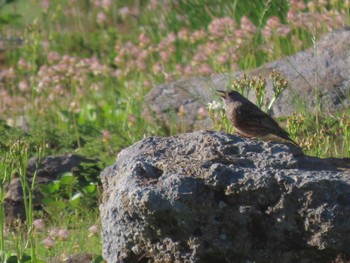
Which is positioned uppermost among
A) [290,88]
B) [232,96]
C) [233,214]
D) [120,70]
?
[120,70]

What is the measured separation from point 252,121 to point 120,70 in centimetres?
457

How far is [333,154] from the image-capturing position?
20.5 ft

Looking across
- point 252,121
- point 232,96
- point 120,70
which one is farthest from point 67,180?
point 120,70

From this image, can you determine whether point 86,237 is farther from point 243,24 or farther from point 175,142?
point 243,24

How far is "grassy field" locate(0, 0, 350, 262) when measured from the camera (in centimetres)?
637

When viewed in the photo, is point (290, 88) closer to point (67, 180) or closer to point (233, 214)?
point (67, 180)

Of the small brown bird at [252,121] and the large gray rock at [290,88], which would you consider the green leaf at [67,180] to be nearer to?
the large gray rock at [290,88]

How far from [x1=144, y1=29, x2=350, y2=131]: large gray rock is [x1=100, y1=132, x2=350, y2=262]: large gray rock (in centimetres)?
279

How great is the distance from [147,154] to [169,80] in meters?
4.14

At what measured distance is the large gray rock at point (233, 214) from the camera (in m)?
3.92

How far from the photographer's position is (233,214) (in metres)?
3.97

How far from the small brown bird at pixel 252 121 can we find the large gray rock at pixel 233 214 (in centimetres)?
111

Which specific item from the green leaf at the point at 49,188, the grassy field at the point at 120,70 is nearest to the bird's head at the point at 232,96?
the grassy field at the point at 120,70

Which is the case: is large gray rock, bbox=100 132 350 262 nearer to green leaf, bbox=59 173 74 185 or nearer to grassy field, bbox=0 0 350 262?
grassy field, bbox=0 0 350 262
